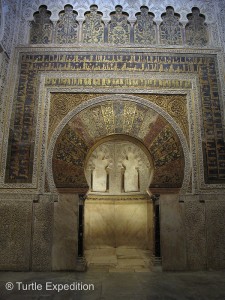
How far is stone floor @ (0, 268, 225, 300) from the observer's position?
3654 millimetres

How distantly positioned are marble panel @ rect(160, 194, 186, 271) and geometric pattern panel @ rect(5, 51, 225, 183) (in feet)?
2.93

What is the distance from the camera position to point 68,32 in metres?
6.47

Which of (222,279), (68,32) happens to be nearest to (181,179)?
(222,279)

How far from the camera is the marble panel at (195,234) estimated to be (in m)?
5.18

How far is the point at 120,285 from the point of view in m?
4.18

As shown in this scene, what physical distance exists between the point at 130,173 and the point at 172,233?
384 cm

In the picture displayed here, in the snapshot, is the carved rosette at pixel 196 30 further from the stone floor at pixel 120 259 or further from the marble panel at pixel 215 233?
the stone floor at pixel 120 259

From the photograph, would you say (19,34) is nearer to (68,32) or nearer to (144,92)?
(68,32)

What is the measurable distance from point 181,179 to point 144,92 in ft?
6.72

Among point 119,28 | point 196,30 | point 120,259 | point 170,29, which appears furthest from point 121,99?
point 120,259

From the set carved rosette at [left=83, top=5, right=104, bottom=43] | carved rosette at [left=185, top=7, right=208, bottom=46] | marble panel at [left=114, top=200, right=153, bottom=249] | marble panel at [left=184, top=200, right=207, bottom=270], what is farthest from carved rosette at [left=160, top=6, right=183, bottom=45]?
marble panel at [left=114, top=200, right=153, bottom=249]

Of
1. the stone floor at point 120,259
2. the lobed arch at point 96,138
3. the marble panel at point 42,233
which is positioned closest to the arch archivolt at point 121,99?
the lobed arch at point 96,138

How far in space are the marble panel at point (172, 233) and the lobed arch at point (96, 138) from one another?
1.31ft

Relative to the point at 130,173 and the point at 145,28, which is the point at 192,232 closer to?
the point at 130,173
